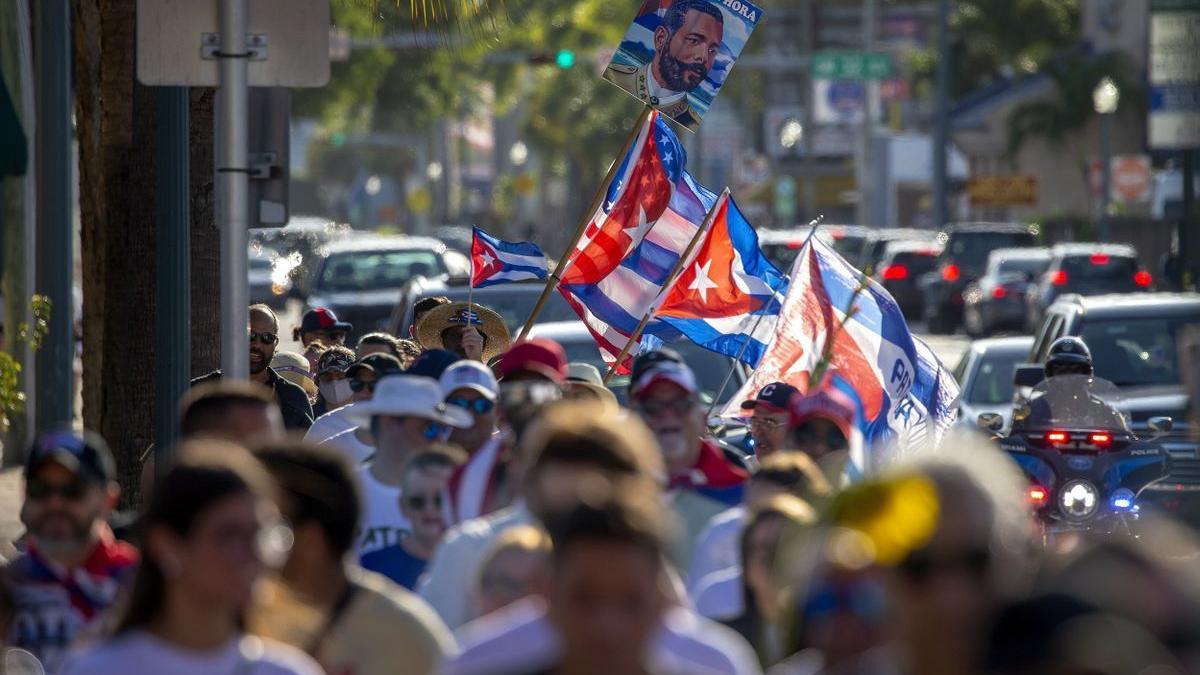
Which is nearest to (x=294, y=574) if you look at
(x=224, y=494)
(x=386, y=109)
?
(x=224, y=494)

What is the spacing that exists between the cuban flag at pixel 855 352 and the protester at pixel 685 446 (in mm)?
2985

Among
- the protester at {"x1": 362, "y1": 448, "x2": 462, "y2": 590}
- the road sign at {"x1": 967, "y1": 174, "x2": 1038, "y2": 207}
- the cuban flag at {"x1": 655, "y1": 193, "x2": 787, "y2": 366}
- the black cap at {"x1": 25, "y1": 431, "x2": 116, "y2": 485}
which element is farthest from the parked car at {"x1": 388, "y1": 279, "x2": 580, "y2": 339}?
the road sign at {"x1": 967, "y1": 174, "x2": 1038, "y2": 207}

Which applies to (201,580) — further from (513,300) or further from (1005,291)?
(1005,291)

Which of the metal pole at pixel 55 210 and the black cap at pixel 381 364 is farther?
the metal pole at pixel 55 210

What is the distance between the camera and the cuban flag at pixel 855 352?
10.3 meters

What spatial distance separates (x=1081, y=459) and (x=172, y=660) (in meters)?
7.81

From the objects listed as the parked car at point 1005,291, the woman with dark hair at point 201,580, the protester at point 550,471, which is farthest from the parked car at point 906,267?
the woman with dark hair at point 201,580

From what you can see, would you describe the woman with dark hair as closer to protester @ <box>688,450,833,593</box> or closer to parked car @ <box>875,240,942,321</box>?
protester @ <box>688,450,833,593</box>

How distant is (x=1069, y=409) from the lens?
465 inches

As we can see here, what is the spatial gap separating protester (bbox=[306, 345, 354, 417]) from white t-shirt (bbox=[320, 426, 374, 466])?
2.70 meters

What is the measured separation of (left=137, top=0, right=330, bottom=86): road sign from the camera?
7781 millimetres

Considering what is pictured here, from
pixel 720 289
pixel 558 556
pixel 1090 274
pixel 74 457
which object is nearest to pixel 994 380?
pixel 720 289

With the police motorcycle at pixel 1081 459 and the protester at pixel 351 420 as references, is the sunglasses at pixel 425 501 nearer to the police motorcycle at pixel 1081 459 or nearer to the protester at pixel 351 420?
the protester at pixel 351 420

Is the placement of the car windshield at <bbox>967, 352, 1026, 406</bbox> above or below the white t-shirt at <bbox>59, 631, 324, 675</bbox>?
below
